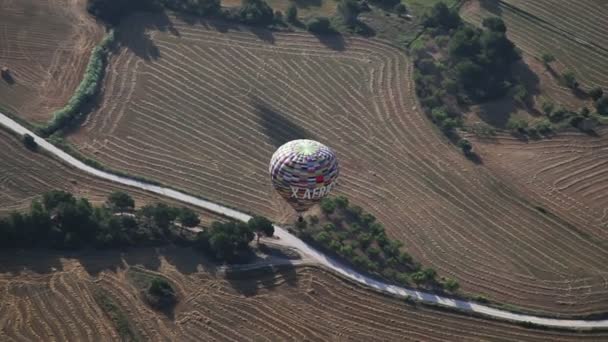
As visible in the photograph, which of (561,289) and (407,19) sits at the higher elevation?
(407,19)

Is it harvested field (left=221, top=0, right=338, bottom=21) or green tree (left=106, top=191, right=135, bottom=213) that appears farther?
harvested field (left=221, top=0, right=338, bottom=21)

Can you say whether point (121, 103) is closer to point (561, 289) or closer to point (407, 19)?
point (407, 19)

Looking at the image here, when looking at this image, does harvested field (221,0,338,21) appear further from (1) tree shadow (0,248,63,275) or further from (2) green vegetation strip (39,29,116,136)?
(1) tree shadow (0,248,63,275)

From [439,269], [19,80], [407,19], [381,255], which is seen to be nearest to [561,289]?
[439,269]

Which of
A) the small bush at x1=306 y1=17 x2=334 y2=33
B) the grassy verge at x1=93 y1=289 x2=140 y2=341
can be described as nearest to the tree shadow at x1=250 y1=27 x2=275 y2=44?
the small bush at x1=306 y1=17 x2=334 y2=33

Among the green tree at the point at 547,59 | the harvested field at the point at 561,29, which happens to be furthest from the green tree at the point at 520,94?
the harvested field at the point at 561,29

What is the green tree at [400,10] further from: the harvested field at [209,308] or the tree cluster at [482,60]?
the harvested field at [209,308]

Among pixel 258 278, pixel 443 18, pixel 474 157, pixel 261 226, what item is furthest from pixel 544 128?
pixel 258 278
